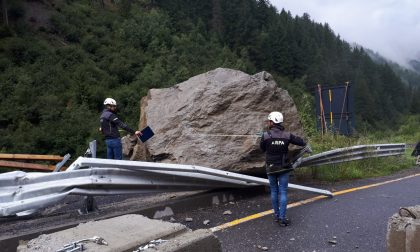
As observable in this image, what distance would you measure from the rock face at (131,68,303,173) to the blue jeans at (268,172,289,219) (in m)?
0.96

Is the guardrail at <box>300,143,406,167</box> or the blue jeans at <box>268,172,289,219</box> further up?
the guardrail at <box>300,143,406,167</box>

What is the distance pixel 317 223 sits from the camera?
572 centimetres

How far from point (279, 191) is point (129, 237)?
11.5 feet

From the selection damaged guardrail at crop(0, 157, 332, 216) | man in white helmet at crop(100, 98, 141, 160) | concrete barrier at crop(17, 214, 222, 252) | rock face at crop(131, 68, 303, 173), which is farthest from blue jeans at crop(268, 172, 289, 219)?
man in white helmet at crop(100, 98, 141, 160)

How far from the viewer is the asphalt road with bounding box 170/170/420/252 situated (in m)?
4.83

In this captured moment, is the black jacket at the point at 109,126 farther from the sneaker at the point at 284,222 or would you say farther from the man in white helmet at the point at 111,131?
the sneaker at the point at 284,222

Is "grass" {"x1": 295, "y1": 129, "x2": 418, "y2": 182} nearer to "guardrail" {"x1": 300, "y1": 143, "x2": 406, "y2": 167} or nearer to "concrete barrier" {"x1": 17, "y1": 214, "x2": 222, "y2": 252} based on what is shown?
"guardrail" {"x1": 300, "y1": 143, "x2": 406, "y2": 167}

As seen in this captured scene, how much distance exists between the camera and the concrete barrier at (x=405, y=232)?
10.0 feet

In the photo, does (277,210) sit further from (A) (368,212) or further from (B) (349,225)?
(A) (368,212)

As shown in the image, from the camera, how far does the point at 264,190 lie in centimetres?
778

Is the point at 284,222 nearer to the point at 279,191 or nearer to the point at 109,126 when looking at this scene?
the point at 279,191

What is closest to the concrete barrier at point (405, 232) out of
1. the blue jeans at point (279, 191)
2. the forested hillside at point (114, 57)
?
the blue jeans at point (279, 191)

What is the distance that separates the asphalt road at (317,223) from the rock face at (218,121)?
83 centimetres

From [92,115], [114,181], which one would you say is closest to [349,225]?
[114,181]
